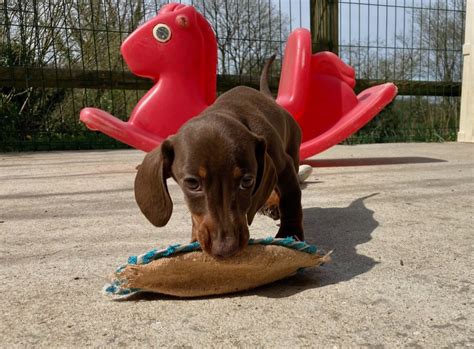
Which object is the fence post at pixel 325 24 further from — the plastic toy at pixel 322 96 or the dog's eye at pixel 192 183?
the dog's eye at pixel 192 183

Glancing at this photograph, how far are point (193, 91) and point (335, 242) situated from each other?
314 cm

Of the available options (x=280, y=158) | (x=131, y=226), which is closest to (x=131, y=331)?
(x=280, y=158)

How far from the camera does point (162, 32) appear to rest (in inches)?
188

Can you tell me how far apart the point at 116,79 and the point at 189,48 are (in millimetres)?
2639

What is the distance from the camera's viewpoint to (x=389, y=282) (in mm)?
1566

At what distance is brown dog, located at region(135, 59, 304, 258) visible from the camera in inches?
60.0

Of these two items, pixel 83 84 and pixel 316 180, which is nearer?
pixel 316 180

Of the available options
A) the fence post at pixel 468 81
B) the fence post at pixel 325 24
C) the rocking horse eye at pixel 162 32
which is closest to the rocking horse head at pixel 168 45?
the rocking horse eye at pixel 162 32

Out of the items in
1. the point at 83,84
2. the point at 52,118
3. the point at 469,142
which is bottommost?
the point at 469,142

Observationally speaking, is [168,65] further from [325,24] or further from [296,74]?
[325,24]

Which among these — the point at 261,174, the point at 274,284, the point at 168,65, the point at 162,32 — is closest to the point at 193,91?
the point at 168,65

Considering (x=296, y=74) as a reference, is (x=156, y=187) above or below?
below

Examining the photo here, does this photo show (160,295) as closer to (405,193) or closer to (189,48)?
(405,193)

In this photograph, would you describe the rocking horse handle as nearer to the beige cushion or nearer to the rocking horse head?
the rocking horse head
